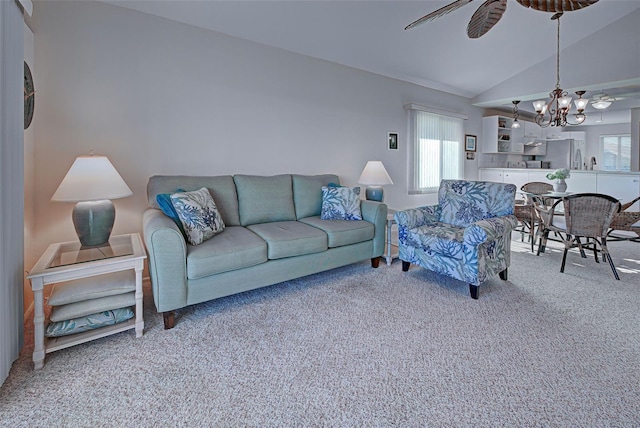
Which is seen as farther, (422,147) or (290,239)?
(422,147)

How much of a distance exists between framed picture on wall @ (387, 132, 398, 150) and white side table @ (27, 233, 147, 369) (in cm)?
387

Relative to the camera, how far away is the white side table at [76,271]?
5.74ft

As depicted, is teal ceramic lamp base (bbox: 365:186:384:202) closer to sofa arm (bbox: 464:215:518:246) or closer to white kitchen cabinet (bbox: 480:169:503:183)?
sofa arm (bbox: 464:215:518:246)

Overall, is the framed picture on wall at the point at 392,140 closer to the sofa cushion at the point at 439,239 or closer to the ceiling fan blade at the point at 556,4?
the sofa cushion at the point at 439,239

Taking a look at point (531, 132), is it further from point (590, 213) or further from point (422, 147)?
point (590, 213)

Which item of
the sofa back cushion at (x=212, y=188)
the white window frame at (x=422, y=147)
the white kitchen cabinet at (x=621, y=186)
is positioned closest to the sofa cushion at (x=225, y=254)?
the sofa back cushion at (x=212, y=188)

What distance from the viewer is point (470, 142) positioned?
6410mm

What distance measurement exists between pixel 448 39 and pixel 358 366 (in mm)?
4249

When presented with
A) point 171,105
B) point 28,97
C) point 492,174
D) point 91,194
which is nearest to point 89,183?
point 91,194

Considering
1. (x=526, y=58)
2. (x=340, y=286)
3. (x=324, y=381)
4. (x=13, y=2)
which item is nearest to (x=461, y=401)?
(x=324, y=381)

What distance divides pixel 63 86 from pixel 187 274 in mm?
1899

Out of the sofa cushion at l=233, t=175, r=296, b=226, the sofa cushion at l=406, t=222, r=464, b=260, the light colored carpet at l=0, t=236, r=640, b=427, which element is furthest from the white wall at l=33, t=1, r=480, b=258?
the sofa cushion at l=406, t=222, r=464, b=260

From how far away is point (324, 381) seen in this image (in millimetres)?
1681

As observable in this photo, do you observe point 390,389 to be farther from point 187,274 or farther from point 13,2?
point 13,2
